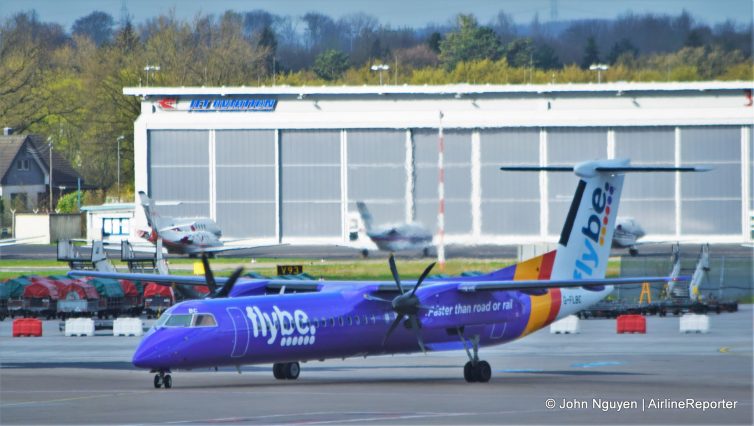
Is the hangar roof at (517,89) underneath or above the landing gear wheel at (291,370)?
above

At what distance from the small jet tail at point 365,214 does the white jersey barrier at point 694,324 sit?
32208 millimetres

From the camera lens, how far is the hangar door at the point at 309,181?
89.2 metres

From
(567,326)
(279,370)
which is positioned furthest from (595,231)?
(567,326)

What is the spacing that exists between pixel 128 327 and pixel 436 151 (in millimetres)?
38187

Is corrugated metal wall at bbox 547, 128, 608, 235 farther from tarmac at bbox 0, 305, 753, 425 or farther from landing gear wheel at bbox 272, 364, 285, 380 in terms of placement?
landing gear wheel at bbox 272, 364, 285, 380

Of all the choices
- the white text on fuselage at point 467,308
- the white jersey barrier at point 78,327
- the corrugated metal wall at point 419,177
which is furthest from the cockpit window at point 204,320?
the corrugated metal wall at point 419,177

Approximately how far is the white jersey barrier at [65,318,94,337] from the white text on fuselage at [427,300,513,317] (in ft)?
69.6

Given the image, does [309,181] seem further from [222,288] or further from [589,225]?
[222,288]

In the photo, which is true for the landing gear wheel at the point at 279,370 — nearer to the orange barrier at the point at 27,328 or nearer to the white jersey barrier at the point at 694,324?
the orange barrier at the point at 27,328

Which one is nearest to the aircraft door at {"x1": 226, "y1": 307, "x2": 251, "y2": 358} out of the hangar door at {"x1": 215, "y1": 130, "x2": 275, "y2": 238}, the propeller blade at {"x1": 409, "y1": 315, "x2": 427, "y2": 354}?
the propeller blade at {"x1": 409, "y1": 315, "x2": 427, "y2": 354}

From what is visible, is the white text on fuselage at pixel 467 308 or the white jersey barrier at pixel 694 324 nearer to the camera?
the white text on fuselage at pixel 467 308

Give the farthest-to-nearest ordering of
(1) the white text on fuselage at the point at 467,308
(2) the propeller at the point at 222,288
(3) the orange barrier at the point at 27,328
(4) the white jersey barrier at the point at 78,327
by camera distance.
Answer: (4) the white jersey barrier at the point at 78,327 → (3) the orange barrier at the point at 27,328 → (2) the propeller at the point at 222,288 → (1) the white text on fuselage at the point at 467,308

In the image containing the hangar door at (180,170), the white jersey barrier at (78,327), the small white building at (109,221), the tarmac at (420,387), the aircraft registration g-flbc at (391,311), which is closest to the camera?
the tarmac at (420,387)

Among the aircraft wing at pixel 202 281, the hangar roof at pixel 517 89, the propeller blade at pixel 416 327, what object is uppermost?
the hangar roof at pixel 517 89
